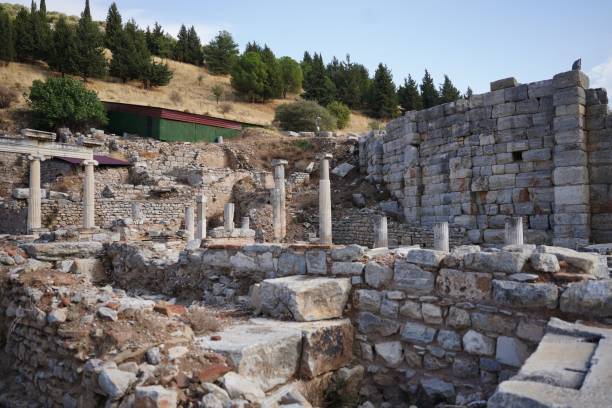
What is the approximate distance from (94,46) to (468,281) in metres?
51.4

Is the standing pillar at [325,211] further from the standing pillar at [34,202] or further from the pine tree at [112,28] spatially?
the pine tree at [112,28]

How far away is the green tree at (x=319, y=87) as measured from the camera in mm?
51875

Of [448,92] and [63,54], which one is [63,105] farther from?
[448,92]

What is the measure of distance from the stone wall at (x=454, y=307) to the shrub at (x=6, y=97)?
38.4m

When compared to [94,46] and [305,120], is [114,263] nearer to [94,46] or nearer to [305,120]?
[305,120]

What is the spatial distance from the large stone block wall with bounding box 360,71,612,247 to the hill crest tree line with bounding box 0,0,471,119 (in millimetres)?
30078

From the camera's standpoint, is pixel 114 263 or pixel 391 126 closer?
pixel 114 263

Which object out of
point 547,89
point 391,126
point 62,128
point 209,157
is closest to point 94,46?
point 62,128

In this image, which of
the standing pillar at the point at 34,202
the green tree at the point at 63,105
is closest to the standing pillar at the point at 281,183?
the standing pillar at the point at 34,202

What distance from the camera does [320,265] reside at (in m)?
5.43

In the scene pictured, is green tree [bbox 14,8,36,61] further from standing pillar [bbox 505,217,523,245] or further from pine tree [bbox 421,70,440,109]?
standing pillar [bbox 505,217,523,245]

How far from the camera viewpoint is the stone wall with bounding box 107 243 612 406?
389cm

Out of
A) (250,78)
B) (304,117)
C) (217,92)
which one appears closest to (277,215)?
(304,117)

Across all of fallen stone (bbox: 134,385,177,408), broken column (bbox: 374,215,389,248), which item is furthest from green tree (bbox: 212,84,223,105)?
fallen stone (bbox: 134,385,177,408)
